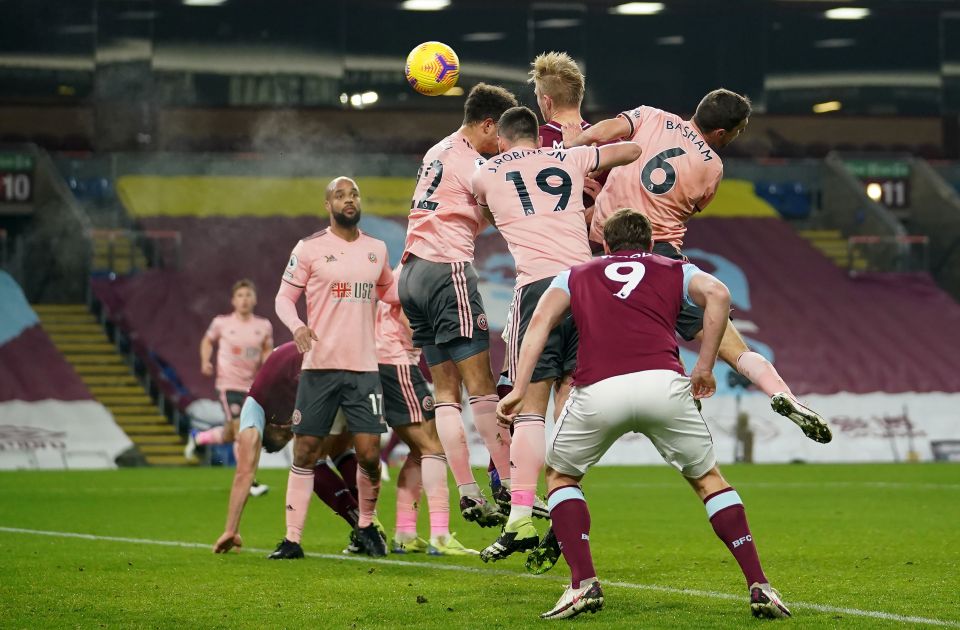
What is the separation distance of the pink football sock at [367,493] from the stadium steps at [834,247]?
22844mm

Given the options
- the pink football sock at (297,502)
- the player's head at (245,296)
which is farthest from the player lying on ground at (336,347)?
the player's head at (245,296)

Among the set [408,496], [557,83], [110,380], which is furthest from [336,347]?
[110,380]

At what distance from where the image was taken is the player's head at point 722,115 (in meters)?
8.44

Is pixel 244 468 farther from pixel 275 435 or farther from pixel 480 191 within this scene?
pixel 480 191

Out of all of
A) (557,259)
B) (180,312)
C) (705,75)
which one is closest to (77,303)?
(180,312)

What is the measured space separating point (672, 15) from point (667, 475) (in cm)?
1697

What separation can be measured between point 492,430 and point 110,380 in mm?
18783

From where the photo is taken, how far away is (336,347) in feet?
31.9

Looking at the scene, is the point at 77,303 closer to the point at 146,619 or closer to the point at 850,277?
the point at 850,277

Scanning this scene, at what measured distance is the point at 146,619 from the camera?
665cm

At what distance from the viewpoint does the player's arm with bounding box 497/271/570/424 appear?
6.57 meters

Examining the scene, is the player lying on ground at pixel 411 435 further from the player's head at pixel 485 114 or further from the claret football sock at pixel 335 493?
the player's head at pixel 485 114

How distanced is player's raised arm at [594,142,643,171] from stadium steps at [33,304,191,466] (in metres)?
17.9

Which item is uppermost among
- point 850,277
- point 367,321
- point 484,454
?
point 367,321
